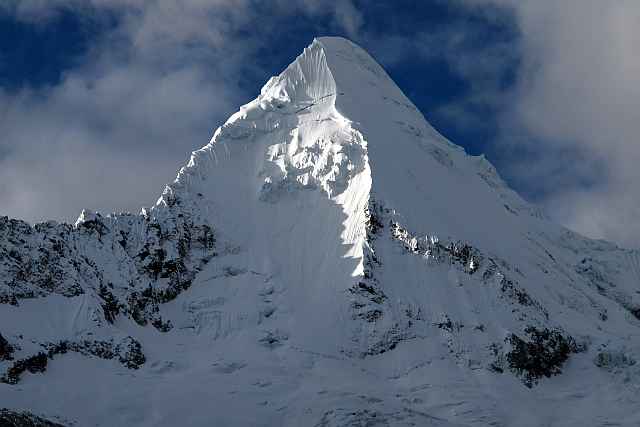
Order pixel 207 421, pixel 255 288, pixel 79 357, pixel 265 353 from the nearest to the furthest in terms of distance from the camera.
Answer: pixel 207 421, pixel 79 357, pixel 265 353, pixel 255 288

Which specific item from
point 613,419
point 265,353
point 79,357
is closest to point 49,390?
point 79,357

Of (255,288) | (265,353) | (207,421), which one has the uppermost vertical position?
(255,288)

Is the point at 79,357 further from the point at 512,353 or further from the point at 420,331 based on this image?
the point at 512,353

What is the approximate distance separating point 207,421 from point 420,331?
1702 inches

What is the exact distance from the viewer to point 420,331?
7239 inches

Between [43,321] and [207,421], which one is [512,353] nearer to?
[207,421]

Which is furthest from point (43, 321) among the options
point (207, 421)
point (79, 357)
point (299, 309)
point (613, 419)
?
point (613, 419)

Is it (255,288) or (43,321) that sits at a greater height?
(255,288)

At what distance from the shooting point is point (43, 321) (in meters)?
170

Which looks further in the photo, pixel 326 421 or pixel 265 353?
pixel 265 353

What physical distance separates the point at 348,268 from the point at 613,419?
51.2 m

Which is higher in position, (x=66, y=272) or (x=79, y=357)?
(x=66, y=272)

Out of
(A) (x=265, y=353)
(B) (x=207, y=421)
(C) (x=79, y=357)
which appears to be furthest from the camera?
(A) (x=265, y=353)

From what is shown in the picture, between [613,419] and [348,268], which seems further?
[348,268]
